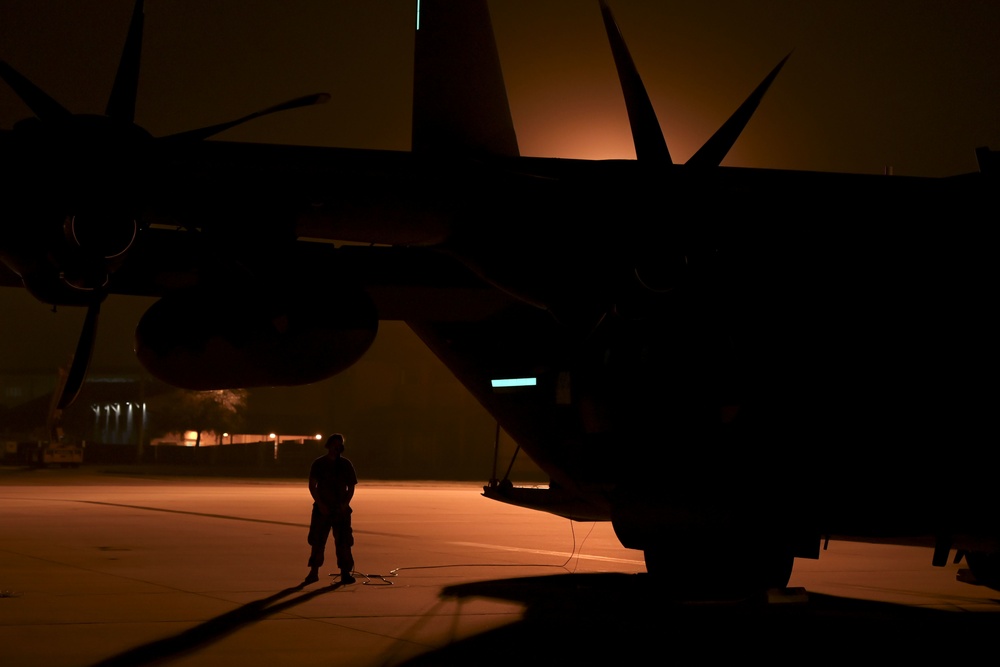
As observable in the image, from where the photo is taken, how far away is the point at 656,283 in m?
9.61

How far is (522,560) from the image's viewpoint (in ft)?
54.9

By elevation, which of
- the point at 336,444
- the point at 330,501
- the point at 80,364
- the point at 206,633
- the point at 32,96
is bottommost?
the point at 206,633

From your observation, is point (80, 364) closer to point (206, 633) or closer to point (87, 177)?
point (87, 177)

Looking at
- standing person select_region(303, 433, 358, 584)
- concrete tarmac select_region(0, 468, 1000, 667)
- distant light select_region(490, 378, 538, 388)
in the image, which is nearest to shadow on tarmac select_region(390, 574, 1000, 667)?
concrete tarmac select_region(0, 468, 1000, 667)

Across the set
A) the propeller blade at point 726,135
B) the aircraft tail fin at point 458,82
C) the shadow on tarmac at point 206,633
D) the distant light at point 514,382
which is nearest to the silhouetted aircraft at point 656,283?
the propeller blade at point 726,135

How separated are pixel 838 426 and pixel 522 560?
7.54 meters

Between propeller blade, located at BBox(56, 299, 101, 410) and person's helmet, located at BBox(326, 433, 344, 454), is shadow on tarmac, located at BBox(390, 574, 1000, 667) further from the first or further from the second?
propeller blade, located at BBox(56, 299, 101, 410)

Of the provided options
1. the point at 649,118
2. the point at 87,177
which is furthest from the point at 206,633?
the point at 649,118

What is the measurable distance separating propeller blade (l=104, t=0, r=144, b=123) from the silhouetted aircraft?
0.02 meters

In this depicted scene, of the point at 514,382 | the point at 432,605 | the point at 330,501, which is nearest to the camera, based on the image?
the point at 432,605

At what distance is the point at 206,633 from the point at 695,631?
4.38 meters

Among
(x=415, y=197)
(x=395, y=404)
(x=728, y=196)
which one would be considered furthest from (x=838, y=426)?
(x=395, y=404)

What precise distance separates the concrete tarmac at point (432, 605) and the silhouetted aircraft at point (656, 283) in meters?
1.04

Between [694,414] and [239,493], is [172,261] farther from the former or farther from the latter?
[239,493]
